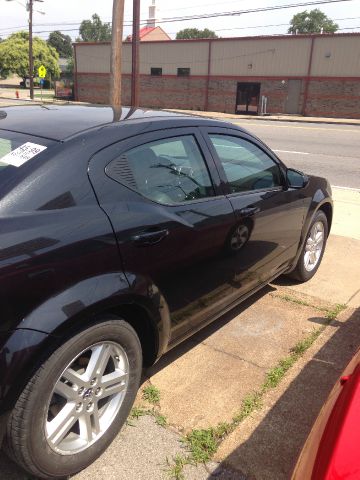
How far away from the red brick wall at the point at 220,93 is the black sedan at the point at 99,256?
1222 inches

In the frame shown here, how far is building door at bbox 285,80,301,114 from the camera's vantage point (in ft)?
107

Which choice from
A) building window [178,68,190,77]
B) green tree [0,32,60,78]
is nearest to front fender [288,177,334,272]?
building window [178,68,190,77]

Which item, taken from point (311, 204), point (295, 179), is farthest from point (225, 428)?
point (311, 204)

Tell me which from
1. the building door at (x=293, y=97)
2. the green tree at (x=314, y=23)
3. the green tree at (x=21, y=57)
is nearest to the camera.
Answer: the building door at (x=293, y=97)

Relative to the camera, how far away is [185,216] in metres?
2.63

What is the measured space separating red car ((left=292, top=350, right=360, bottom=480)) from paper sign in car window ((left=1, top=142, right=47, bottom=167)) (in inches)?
65.2

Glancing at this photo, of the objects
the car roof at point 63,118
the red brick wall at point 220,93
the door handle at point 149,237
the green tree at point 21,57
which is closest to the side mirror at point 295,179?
the car roof at point 63,118

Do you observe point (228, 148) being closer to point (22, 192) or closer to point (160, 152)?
point (160, 152)

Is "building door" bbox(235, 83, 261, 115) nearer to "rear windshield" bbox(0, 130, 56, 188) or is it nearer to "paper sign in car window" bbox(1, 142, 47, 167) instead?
"rear windshield" bbox(0, 130, 56, 188)

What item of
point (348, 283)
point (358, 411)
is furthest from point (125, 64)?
point (358, 411)

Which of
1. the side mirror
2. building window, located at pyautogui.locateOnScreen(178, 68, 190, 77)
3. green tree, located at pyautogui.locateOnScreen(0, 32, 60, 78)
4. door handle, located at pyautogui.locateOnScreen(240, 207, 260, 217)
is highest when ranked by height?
green tree, located at pyautogui.locateOnScreen(0, 32, 60, 78)

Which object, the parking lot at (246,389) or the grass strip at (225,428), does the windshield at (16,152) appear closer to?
the parking lot at (246,389)

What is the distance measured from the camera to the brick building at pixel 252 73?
3081 cm

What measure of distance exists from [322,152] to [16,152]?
43.2ft
